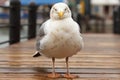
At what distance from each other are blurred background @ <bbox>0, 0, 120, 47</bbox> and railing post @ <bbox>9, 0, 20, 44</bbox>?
112mm

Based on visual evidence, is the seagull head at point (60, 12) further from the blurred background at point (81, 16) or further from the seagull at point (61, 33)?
the blurred background at point (81, 16)

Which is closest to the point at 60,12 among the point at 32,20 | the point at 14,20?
the point at 14,20

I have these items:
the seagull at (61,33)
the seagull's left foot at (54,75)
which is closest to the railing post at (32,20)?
the seagull's left foot at (54,75)

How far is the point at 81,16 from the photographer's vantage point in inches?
768

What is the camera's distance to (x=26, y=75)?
3621 mm

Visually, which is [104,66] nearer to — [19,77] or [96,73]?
[96,73]

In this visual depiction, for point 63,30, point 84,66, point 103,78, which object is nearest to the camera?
point 63,30

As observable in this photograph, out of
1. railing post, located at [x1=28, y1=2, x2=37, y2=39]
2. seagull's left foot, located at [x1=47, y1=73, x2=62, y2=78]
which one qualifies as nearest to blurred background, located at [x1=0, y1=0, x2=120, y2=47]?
railing post, located at [x1=28, y1=2, x2=37, y2=39]

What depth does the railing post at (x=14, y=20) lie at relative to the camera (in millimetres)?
7969

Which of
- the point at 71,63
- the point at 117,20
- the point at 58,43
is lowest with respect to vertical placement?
the point at 117,20

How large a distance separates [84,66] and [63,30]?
3.84ft

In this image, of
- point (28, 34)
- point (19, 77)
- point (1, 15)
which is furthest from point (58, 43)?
point (1, 15)

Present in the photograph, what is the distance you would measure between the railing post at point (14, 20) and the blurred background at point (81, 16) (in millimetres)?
112

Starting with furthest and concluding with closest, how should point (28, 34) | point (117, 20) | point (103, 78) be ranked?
point (117, 20)
point (28, 34)
point (103, 78)
